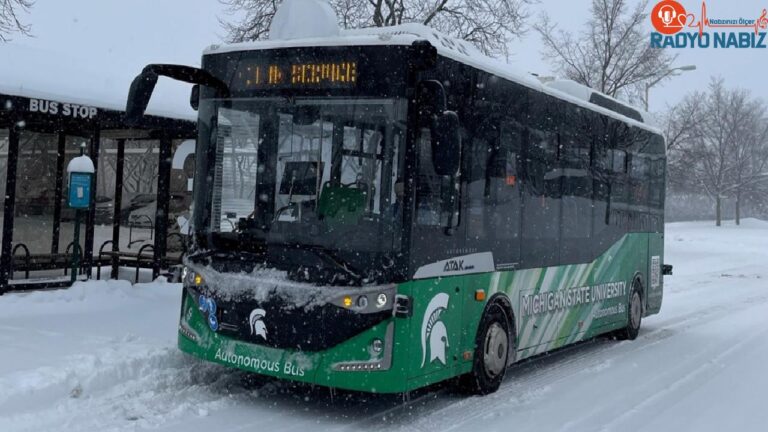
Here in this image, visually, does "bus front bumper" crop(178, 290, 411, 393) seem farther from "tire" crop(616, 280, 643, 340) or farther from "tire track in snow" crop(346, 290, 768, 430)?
"tire" crop(616, 280, 643, 340)

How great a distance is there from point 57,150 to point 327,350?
8.20 meters

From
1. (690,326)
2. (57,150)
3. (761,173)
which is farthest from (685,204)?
(57,150)

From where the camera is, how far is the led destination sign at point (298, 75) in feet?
20.2

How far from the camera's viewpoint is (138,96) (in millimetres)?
6277

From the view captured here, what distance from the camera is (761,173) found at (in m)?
63.9

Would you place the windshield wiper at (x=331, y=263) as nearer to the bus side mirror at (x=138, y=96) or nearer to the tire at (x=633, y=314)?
the bus side mirror at (x=138, y=96)

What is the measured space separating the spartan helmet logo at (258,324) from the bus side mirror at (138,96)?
75.8 inches

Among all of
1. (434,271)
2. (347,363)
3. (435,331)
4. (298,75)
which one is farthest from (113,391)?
(298,75)

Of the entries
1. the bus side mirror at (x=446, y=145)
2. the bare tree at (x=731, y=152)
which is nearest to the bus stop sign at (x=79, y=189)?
the bus side mirror at (x=446, y=145)

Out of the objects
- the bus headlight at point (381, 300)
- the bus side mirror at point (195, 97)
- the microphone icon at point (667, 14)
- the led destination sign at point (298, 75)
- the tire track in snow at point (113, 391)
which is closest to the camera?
the tire track in snow at point (113, 391)

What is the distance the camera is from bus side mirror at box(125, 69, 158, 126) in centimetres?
625

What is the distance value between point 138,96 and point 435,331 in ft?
10.6

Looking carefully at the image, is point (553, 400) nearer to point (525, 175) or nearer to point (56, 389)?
point (525, 175)

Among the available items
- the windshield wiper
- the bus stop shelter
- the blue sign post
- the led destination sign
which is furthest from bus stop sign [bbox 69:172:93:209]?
the windshield wiper
